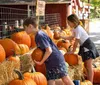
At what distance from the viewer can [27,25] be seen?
5059 mm

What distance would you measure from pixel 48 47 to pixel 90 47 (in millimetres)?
2099

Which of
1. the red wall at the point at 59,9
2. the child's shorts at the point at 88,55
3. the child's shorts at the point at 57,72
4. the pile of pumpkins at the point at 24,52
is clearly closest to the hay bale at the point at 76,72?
the pile of pumpkins at the point at 24,52

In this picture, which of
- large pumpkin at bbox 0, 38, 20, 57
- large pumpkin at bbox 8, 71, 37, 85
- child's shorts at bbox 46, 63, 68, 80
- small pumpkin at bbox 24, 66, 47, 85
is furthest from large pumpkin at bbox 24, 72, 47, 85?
large pumpkin at bbox 0, 38, 20, 57

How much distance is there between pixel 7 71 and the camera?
4.96m

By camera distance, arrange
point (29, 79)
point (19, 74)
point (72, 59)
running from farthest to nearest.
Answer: point (72, 59) < point (29, 79) < point (19, 74)

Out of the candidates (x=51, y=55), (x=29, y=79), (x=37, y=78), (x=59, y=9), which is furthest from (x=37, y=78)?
(x=59, y=9)

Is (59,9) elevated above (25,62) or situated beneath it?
elevated above

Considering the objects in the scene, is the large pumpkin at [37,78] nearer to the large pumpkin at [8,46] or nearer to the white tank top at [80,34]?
the large pumpkin at [8,46]

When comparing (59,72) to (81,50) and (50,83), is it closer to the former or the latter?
(50,83)

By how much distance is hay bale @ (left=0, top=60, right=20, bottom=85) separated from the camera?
483 cm

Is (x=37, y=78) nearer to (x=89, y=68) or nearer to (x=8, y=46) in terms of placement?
(x=8, y=46)

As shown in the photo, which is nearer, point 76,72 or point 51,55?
point 51,55

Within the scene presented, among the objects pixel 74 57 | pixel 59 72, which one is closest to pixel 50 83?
pixel 59 72

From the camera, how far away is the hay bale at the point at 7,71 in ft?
15.9
